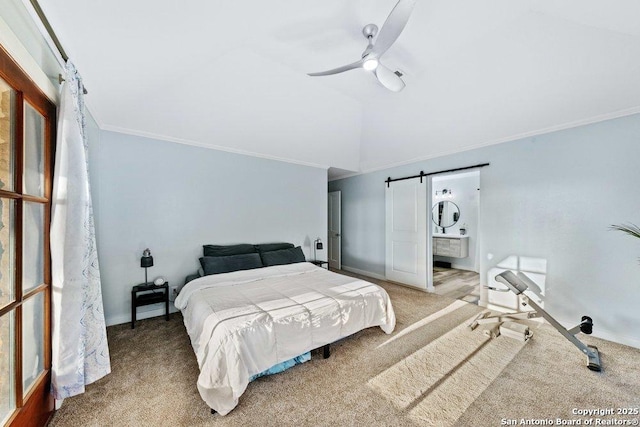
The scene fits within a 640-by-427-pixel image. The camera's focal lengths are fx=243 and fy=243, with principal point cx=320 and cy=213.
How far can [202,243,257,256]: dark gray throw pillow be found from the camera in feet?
11.7

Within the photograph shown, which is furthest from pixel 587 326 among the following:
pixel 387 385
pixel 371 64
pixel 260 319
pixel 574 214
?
pixel 371 64

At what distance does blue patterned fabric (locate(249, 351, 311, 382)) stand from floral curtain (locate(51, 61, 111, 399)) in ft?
3.82

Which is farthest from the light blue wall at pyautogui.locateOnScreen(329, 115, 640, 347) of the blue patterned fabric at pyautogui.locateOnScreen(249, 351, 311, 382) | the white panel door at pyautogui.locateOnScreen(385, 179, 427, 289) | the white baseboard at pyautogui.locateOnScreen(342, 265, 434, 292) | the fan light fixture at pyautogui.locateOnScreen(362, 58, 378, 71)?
the blue patterned fabric at pyautogui.locateOnScreen(249, 351, 311, 382)

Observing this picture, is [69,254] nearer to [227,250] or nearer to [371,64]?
[227,250]

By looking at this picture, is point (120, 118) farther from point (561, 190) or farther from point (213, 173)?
point (561, 190)

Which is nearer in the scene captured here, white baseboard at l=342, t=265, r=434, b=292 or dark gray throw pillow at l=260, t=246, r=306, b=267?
dark gray throw pillow at l=260, t=246, r=306, b=267

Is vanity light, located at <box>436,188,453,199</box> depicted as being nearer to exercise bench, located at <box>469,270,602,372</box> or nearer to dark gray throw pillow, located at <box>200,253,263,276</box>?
exercise bench, located at <box>469,270,602,372</box>

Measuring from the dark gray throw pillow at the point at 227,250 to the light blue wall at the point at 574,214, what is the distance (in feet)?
11.8

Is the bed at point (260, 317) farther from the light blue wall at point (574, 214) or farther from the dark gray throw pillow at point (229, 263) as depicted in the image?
the light blue wall at point (574, 214)

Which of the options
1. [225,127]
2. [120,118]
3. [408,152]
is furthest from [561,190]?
[120,118]

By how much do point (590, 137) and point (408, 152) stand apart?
2.24 meters

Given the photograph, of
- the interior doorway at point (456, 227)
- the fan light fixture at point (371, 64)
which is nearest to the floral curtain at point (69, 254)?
the fan light fixture at point (371, 64)

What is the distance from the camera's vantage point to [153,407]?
5.57 ft

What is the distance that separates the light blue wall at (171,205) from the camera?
9.83ft
